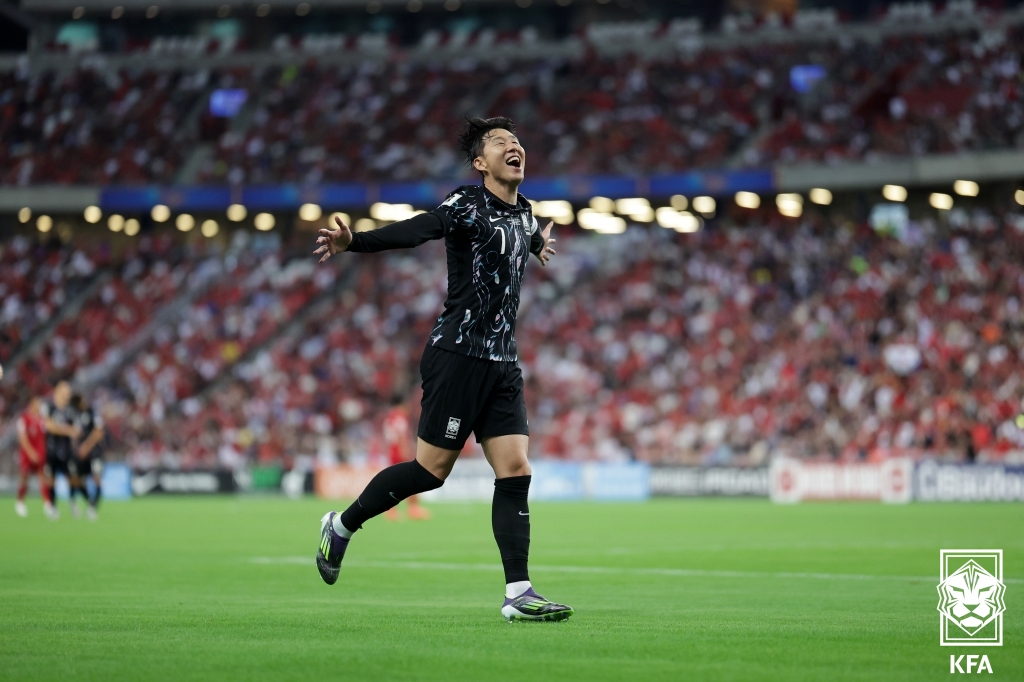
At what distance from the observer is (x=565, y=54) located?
48.7 m

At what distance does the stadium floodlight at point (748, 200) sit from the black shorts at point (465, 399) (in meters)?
36.7

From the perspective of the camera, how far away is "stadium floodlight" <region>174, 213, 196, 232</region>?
50.4m

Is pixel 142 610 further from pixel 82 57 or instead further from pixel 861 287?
pixel 82 57

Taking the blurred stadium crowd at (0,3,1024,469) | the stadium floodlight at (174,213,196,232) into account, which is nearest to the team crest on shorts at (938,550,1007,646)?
the blurred stadium crowd at (0,3,1024,469)

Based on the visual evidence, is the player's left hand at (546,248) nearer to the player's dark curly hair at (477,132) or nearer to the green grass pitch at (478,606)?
the player's dark curly hair at (477,132)

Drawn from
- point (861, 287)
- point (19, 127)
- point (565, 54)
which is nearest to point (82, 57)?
point (19, 127)

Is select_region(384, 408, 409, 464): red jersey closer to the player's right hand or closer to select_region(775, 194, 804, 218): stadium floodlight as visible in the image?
the player's right hand

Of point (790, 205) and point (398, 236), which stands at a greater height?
point (790, 205)

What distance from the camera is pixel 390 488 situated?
27.1 feet

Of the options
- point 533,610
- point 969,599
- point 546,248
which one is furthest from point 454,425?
point 969,599

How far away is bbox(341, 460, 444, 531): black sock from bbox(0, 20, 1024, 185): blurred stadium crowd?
34302mm

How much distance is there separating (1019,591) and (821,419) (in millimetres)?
24791

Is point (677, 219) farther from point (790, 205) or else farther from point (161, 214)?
point (161, 214)

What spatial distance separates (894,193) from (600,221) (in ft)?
A: 32.9
